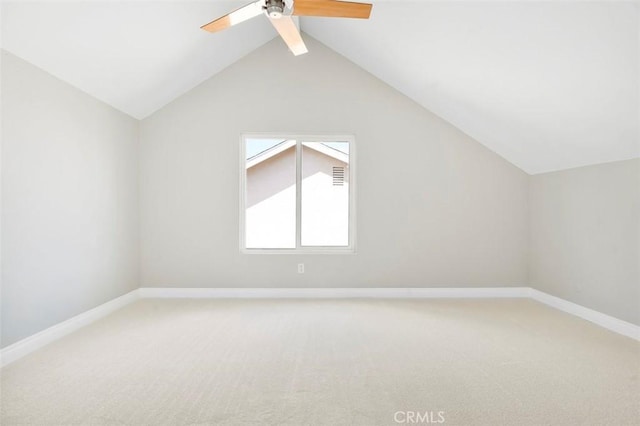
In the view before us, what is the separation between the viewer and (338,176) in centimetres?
434

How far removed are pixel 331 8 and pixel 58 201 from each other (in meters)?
2.62

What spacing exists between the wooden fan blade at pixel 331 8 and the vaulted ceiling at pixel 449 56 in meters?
0.93

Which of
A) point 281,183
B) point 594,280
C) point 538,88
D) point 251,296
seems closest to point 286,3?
point 538,88

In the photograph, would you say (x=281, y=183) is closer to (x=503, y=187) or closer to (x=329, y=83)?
(x=329, y=83)

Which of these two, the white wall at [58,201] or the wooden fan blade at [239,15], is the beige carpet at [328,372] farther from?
the wooden fan blade at [239,15]

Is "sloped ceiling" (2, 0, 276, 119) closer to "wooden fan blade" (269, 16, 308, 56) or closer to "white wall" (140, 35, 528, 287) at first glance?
"white wall" (140, 35, 528, 287)

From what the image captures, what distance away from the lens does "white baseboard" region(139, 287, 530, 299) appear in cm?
416

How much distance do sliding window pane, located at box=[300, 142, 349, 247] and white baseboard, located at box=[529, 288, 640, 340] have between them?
2.32 metres

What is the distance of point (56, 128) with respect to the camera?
286 centimetres

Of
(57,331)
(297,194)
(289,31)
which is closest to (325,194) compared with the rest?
(297,194)

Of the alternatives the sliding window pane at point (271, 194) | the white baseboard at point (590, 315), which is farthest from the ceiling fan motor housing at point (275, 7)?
the white baseboard at point (590, 315)

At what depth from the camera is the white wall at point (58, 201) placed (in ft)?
7.97

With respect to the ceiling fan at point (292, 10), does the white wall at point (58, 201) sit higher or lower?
lower

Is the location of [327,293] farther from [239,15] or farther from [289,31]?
[239,15]
